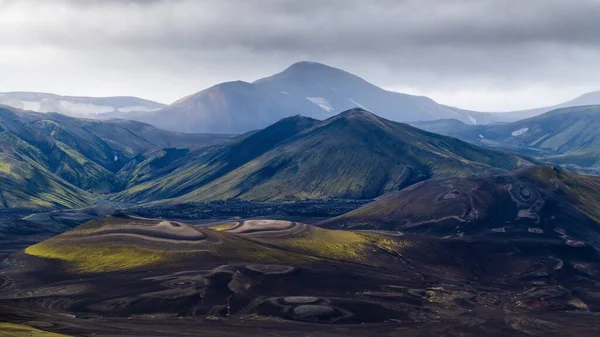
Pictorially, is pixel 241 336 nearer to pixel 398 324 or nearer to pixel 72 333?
pixel 72 333

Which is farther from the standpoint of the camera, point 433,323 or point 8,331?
point 433,323

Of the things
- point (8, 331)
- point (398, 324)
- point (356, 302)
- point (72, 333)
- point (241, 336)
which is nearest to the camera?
point (8, 331)

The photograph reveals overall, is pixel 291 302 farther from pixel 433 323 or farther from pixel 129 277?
pixel 129 277

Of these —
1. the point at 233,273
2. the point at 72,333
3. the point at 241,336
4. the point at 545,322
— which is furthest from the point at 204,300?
the point at 545,322

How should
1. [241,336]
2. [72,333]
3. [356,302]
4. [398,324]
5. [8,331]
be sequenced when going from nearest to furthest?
1. [8,331]
2. [72,333]
3. [241,336]
4. [398,324]
5. [356,302]

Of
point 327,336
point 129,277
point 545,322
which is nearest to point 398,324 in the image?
point 327,336

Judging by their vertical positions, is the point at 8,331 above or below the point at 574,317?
above
